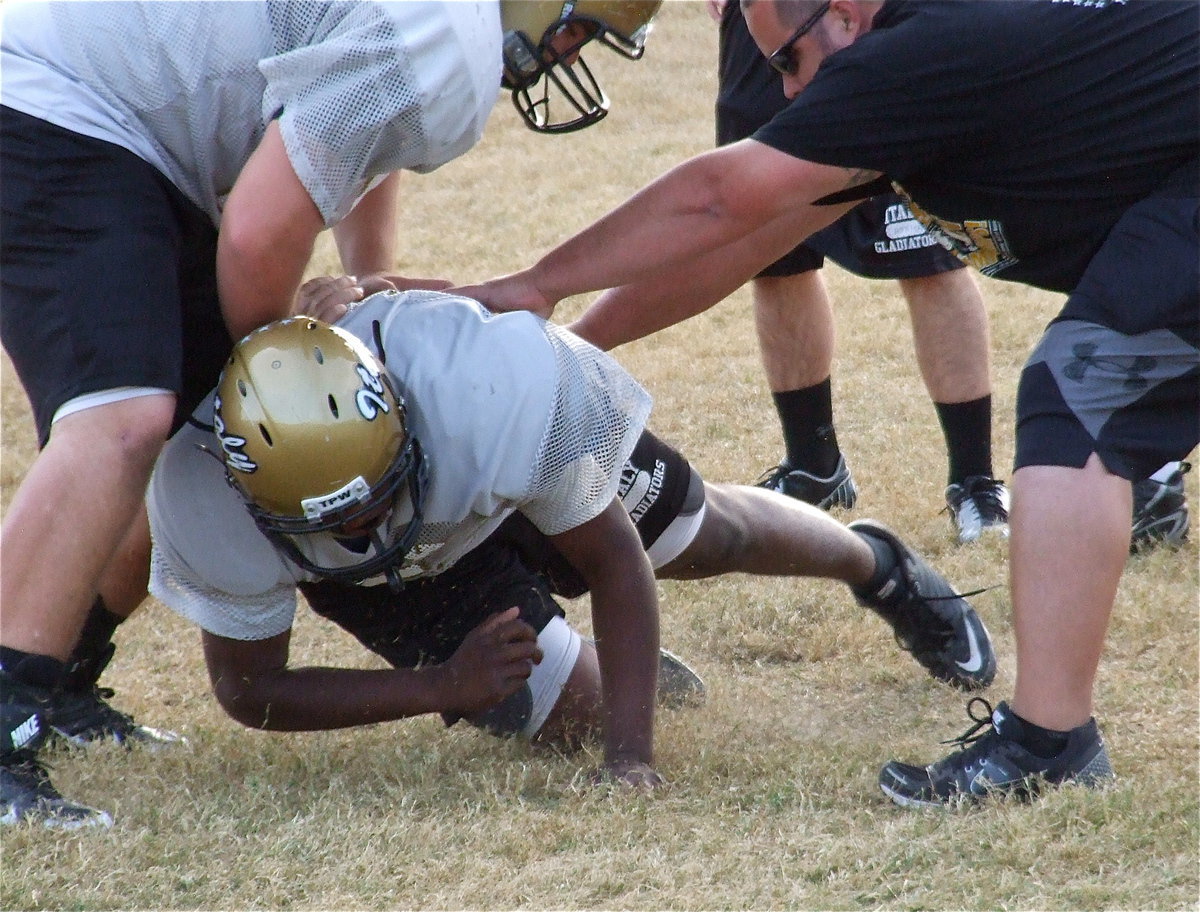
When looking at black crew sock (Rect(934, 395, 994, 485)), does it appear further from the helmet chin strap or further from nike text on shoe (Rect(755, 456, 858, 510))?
the helmet chin strap

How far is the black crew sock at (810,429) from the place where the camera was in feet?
15.5

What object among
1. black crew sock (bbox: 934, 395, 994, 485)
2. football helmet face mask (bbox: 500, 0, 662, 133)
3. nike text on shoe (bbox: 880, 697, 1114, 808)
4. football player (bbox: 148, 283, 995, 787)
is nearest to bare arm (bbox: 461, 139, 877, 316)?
football player (bbox: 148, 283, 995, 787)

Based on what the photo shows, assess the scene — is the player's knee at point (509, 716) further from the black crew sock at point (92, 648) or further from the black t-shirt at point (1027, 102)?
the black t-shirt at point (1027, 102)

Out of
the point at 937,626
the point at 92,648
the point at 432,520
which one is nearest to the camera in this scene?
the point at 432,520

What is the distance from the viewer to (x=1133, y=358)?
8.89 feet

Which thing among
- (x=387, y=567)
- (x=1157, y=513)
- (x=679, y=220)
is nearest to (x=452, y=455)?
(x=387, y=567)

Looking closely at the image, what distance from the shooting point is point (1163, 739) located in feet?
10.4

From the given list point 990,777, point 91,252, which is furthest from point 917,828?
point 91,252

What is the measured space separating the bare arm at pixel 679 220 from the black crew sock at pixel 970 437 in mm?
1646

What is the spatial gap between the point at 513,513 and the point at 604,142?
269 inches

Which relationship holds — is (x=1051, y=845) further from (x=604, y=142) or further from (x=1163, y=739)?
(x=604, y=142)

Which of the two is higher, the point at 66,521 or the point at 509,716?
the point at 66,521

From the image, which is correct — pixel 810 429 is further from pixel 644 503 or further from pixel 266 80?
pixel 266 80

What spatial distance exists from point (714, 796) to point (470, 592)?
77 centimetres
